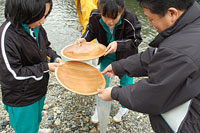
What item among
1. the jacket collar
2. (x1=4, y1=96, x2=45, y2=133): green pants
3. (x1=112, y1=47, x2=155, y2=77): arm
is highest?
the jacket collar

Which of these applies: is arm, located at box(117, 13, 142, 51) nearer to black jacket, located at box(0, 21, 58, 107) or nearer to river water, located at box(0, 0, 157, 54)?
black jacket, located at box(0, 21, 58, 107)

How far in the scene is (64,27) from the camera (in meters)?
6.59

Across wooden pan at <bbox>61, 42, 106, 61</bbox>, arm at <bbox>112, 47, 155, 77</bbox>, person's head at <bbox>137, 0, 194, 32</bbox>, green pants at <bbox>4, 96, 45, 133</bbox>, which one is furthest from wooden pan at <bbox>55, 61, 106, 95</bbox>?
person's head at <bbox>137, 0, 194, 32</bbox>

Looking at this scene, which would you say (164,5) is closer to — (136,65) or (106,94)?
(136,65)

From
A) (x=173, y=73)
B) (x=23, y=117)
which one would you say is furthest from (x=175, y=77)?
(x=23, y=117)

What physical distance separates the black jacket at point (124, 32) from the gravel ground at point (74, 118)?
42.5 inches

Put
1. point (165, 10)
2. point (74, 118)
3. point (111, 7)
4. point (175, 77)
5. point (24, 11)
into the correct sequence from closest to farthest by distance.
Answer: point (175, 77), point (165, 10), point (24, 11), point (111, 7), point (74, 118)

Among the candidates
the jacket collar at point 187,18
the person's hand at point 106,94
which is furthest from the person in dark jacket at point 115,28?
the jacket collar at point 187,18

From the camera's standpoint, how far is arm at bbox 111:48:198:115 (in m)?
0.81

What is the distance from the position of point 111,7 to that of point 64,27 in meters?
5.39

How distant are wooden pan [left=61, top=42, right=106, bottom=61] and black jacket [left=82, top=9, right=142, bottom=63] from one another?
213 mm

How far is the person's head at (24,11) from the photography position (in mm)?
1147

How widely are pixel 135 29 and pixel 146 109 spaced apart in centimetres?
112

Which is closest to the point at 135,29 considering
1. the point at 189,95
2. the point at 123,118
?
the point at 189,95
